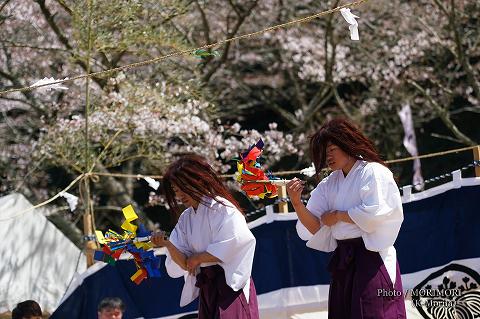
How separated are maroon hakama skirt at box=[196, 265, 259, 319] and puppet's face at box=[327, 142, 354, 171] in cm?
74

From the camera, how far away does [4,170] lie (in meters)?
9.41

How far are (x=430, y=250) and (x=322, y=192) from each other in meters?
1.45

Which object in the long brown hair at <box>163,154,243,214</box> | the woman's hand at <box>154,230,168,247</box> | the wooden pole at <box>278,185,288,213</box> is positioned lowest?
the woman's hand at <box>154,230,168,247</box>

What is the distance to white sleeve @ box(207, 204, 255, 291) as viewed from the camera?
3922 millimetres

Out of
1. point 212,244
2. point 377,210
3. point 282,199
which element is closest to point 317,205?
point 377,210

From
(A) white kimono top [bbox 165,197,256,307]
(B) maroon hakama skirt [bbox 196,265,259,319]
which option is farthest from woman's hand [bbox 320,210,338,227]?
(B) maroon hakama skirt [bbox 196,265,259,319]

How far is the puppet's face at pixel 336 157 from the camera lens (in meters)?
3.92

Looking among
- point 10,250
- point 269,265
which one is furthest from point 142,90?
point 269,265

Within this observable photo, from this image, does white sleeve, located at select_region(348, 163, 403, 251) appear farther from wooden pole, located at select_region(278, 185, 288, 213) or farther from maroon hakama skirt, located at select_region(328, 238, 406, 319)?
wooden pole, located at select_region(278, 185, 288, 213)

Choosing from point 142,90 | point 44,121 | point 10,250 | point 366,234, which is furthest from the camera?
point 44,121

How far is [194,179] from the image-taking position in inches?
158

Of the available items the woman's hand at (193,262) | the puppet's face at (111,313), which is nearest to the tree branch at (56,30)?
the puppet's face at (111,313)

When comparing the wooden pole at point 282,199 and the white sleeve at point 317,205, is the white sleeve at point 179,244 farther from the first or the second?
the wooden pole at point 282,199

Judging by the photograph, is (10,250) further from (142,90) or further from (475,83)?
(475,83)
